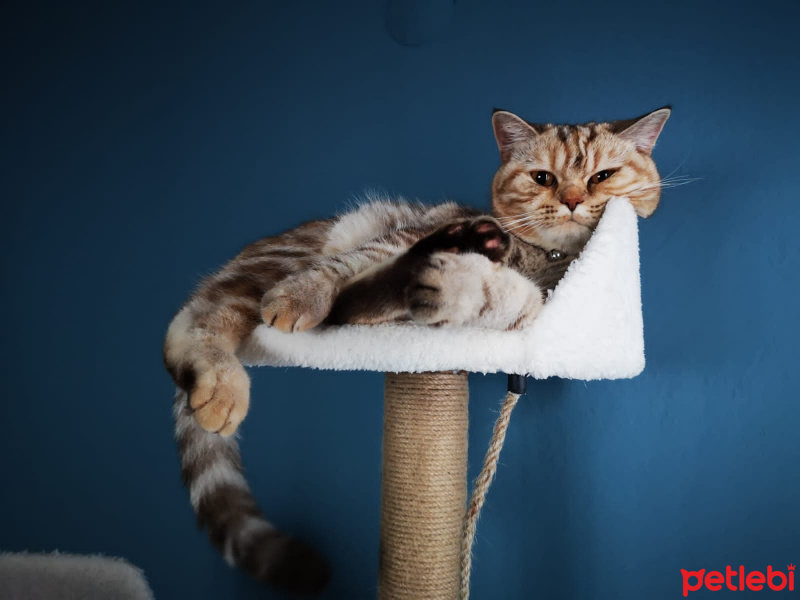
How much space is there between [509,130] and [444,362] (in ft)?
2.16

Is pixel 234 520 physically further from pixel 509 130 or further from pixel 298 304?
pixel 509 130

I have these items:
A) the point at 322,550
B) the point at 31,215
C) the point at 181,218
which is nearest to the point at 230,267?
the point at 181,218

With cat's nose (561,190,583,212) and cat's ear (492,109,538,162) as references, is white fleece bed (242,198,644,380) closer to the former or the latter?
cat's nose (561,190,583,212)

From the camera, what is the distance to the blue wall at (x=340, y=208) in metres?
1.55

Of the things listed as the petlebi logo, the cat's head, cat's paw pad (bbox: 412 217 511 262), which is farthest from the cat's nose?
the petlebi logo

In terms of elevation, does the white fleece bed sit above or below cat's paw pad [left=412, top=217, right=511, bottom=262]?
below

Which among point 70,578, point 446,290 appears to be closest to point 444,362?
point 446,290

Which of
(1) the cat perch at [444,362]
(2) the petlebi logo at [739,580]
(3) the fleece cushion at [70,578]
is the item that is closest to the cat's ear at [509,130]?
(1) the cat perch at [444,362]

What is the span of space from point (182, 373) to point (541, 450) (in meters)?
1.03

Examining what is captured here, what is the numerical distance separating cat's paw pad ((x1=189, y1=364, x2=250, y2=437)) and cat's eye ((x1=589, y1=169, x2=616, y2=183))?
2.53 feet

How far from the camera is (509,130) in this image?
4.54 feet

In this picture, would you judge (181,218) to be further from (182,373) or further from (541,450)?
(541,450)

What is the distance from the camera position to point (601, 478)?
1.63 metres

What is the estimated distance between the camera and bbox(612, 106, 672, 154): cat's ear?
4.12 ft
